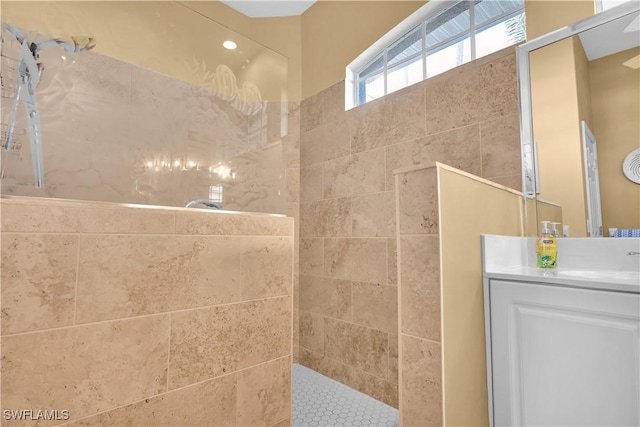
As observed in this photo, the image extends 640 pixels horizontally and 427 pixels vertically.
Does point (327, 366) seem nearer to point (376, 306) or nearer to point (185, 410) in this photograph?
point (376, 306)

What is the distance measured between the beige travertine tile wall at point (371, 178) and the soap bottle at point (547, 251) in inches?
14.4

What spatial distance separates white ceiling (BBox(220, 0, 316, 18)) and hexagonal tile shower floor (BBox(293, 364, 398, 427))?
3207 millimetres

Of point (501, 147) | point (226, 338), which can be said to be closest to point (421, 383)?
point (226, 338)

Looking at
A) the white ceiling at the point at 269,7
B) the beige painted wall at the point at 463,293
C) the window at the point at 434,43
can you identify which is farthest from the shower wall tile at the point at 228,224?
the white ceiling at the point at 269,7

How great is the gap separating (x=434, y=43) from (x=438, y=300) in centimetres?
199

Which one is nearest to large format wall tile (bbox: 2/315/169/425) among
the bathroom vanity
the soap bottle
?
the bathroom vanity

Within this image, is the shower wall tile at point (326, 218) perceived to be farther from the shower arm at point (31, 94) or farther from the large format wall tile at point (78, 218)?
the shower arm at point (31, 94)

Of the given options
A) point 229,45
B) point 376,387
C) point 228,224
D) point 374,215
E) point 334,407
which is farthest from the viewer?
point 374,215

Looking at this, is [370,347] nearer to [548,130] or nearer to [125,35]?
[548,130]

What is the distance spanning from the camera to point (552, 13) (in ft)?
4.97

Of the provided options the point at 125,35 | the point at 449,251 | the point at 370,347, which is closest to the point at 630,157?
the point at 449,251

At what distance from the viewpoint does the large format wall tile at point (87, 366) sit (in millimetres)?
931

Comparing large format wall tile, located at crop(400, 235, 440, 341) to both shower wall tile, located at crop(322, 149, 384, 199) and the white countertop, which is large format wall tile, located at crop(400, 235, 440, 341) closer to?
the white countertop

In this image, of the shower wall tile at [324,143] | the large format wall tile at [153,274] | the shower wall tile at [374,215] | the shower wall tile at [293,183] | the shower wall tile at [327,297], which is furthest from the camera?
the shower wall tile at [293,183]
